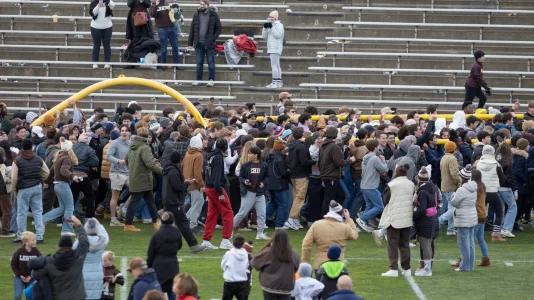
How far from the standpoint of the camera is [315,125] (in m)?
21.8

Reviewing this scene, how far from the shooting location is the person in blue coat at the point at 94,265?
13.4 meters

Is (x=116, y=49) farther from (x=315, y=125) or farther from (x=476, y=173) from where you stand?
(x=476, y=173)

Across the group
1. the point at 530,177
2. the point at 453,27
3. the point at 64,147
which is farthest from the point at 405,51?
the point at 64,147

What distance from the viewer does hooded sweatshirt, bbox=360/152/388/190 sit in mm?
19172

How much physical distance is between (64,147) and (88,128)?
7.66 ft

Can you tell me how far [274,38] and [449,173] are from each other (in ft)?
29.0

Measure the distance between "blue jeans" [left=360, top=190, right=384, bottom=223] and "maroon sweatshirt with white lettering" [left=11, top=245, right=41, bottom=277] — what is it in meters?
6.74

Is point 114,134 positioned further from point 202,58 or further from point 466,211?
point 202,58

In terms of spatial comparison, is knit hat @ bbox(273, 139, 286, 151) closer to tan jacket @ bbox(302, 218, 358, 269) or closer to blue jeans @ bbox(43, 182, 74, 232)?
blue jeans @ bbox(43, 182, 74, 232)

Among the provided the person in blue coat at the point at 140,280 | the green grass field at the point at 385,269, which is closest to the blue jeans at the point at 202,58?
the green grass field at the point at 385,269

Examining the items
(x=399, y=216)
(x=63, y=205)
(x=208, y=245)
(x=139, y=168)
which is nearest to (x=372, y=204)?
(x=208, y=245)

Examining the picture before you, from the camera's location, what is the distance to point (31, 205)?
1828 centimetres

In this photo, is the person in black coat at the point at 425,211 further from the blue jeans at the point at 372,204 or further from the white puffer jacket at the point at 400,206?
the blue jeans at the point at 372,204

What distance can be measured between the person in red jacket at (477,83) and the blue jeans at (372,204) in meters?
6.35
